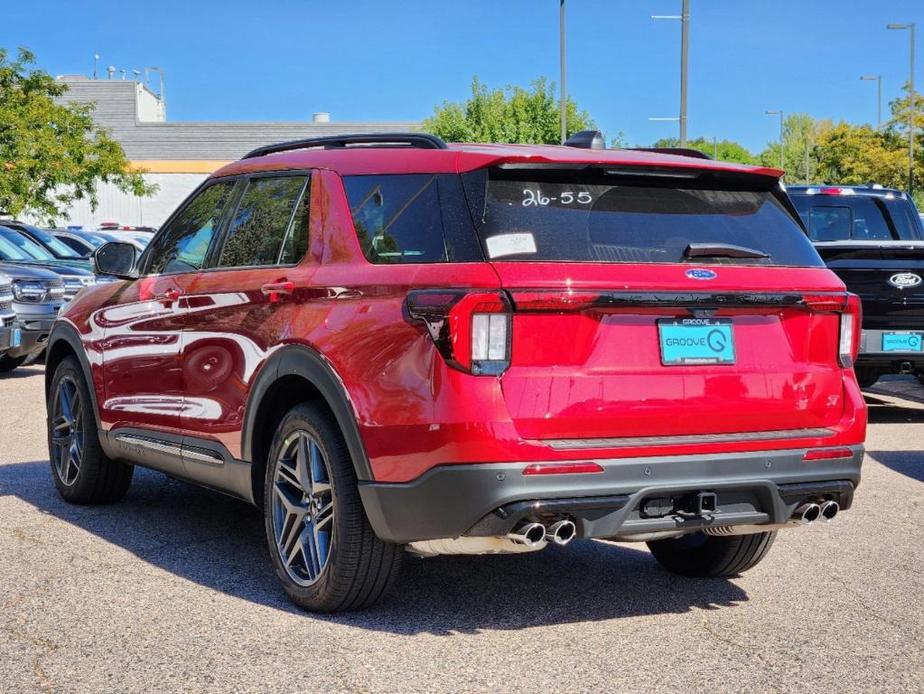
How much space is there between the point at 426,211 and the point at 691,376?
1.07 m

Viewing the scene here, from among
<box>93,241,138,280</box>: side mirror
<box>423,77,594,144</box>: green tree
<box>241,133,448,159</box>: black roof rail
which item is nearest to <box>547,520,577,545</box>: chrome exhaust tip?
<box>241,133,448,159</box>: black roof rail

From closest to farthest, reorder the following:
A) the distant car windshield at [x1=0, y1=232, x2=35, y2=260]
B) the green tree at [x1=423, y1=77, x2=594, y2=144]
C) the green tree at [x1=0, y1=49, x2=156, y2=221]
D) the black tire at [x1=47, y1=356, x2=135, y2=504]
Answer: the black tire at [x1=47, y1=356, x2=135, y2=504], the distant car windshield at [x1=0, y1=232, x2=35, y2=260], the green tree at [x1=0, y1=49, x2=156, y2=221], the green tree at [x1=423, y1=77, x2=594, y2=144]

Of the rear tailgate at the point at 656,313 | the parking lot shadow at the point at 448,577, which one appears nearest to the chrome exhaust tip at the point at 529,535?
the rear tailgate at the point at 656,313

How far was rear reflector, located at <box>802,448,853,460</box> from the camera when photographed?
196 inches

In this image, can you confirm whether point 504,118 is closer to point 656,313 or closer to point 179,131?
point 179,131

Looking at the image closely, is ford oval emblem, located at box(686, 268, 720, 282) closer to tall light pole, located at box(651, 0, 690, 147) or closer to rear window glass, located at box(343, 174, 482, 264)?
rear window glass, located at box(343, 174, 482, 264)

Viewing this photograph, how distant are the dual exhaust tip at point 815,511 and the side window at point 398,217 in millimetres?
1572

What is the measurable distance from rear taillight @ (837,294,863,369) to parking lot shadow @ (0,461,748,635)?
43.4 inches

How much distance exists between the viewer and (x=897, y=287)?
38.2 feet

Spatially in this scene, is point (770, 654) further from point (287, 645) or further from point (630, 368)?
point (287, 645)

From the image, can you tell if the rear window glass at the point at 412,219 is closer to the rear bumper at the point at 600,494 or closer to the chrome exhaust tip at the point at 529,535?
the rear bumper at the point at 600,494

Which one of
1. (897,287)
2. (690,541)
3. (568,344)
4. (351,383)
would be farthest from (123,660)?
(897,287)

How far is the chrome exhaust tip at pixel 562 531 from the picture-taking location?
4566mm

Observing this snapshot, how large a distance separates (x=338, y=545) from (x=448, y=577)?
42.4 inches
